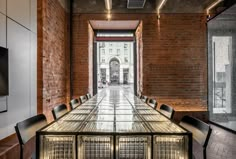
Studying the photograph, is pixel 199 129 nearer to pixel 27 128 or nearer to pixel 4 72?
pixel 27 128

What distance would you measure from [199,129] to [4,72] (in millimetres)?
2454

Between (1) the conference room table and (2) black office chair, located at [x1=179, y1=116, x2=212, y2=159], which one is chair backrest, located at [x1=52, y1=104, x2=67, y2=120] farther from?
(2) black office chair, located at [x1=179, y1=116, x2=212, y2=159]

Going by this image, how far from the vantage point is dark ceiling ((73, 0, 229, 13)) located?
22.0ft

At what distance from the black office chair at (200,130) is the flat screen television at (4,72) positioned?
223 centimetres

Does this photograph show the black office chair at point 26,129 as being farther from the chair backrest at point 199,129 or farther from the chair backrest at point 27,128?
the chair backrest at point 199,129

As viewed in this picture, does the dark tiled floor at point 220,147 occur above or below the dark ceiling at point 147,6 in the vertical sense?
below

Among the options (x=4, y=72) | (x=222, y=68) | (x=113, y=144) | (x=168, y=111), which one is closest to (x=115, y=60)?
(x=222, y=68)

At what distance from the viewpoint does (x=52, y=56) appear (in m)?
5.26

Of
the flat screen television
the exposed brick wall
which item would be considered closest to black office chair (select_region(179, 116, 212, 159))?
the flat screen television

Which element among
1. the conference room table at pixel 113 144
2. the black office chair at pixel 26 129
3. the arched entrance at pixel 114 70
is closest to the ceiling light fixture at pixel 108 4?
the black office chair at pixel 26 129

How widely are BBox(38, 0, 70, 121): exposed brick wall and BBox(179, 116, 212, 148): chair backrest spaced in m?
3.15

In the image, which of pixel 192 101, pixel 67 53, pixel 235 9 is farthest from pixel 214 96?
pixel 67 53

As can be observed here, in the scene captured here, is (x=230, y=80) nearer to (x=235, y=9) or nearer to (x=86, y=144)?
(x=235, y=9)

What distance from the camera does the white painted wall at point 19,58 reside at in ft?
10.5
